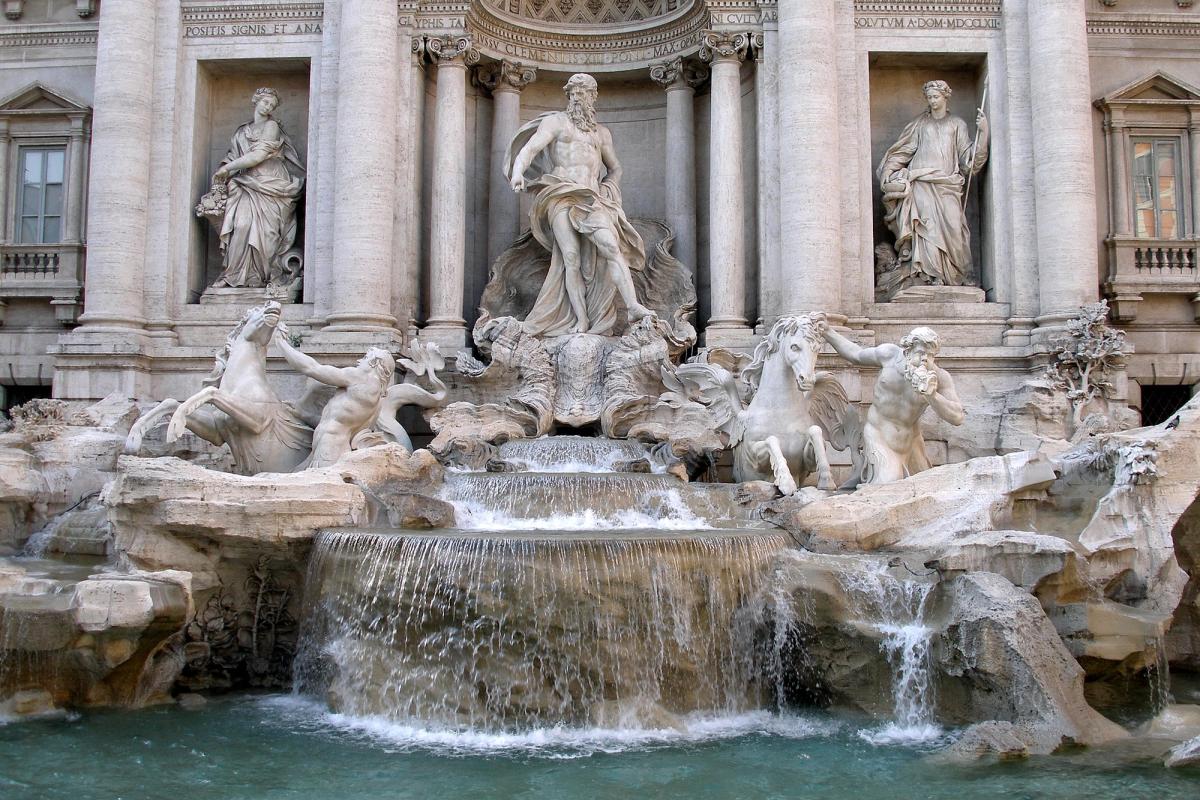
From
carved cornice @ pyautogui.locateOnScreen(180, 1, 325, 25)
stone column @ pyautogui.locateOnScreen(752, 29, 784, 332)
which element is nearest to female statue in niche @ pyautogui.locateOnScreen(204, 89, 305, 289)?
carved cornice @ pyautogui.locateOnScreen(180, 1, 325, 25)

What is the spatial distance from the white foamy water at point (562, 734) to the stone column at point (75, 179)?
32.7ft

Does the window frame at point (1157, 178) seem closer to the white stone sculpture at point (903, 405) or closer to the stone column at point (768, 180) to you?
the stone column at point (768, 180)

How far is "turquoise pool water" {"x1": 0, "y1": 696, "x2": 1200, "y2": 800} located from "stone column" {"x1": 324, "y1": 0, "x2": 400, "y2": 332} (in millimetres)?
6583

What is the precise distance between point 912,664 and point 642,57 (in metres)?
10.4

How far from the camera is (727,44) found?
1456cm

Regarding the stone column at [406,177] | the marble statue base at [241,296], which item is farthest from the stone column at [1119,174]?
the marble statue base at [241,296]

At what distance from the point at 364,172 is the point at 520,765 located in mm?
8790

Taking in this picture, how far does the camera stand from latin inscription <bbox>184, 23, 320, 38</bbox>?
589 inches

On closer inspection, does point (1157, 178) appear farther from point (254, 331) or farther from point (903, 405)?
point (254, 331)

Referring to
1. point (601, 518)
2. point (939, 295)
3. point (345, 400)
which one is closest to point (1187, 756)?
point (601, 518)

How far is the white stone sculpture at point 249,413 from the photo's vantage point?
11289mm

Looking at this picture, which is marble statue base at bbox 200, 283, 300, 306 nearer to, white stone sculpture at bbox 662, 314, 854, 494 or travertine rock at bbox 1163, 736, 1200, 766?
white stone sculpture at bbox 662, 314, 854, 494

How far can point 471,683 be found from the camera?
317 inches

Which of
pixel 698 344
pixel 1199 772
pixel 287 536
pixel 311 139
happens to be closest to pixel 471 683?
pixel 287 536
